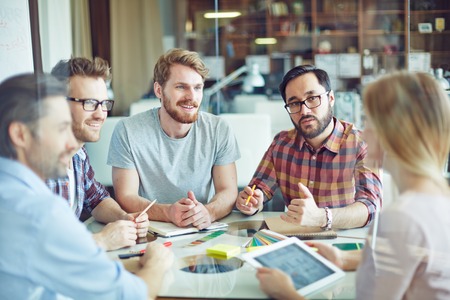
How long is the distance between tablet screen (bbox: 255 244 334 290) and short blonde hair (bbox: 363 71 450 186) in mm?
318

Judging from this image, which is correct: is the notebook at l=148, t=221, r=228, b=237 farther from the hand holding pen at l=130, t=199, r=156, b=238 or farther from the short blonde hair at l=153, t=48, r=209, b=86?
the short blonde hair at l=153, t=48, r=209, b=86

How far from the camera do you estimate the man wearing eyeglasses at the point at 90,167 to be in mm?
1384

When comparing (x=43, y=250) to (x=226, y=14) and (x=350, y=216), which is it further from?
(x=226, y=14)

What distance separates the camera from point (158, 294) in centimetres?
126

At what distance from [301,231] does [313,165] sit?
1.19 feet

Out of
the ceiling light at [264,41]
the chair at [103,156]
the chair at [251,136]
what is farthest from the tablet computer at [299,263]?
the ceiling light at [264,41]

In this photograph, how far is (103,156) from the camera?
200cm

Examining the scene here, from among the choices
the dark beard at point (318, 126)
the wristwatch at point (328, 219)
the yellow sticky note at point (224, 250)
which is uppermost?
the dark beard at point (318, 126)

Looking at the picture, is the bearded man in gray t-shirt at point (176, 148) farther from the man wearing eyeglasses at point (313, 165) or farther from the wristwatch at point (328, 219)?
the wristwatch at point (328, 219)

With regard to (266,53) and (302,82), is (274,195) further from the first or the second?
(266,53)

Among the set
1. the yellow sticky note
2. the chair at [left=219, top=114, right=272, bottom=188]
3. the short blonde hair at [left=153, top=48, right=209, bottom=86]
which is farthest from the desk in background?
the chair at [left=219, top=114, right=272, bottom=188]

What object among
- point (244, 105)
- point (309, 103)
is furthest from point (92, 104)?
point (244, 105)

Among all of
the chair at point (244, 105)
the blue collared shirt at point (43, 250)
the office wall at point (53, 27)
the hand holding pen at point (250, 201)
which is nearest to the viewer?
the blue collared shirt at point (43, 250)

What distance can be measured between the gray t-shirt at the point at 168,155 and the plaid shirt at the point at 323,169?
159mm
